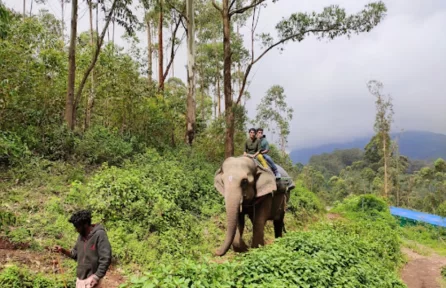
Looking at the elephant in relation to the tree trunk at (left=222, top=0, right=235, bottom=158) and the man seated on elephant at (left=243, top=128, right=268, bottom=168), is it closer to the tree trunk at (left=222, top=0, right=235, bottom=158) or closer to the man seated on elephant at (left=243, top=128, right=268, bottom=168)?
the man seated on elephant at (left=243, top=128, right=268, bottom=168)

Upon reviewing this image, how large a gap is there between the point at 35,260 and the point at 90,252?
8.29 ft

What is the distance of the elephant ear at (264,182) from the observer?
7641mm

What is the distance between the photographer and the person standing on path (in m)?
3.79

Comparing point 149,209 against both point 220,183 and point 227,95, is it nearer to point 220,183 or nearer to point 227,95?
point 220,183

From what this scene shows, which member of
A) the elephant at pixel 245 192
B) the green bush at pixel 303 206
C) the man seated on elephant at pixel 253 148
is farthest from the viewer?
the green bush at pixel 303 206

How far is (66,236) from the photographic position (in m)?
6.58

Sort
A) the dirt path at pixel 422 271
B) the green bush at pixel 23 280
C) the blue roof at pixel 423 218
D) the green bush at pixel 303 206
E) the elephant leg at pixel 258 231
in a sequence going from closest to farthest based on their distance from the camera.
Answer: the green bush at pixel 23 280 < the elephant leg at pixel 258 231 < the dirt path at pixel 422 271 < the green bush at pixel 303 206 < the blue roof at pixel 423 218

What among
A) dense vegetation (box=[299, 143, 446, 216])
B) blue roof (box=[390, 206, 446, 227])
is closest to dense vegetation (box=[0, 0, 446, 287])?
blue roof (box=[390, 206, 446, 227])

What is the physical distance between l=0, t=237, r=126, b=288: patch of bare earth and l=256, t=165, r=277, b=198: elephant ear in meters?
3.24

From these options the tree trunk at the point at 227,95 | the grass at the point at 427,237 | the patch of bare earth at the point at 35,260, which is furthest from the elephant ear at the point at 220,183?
the grass at the point at 427,237

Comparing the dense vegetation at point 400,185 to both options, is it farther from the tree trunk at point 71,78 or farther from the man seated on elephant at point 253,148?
the man seated on elephant at point 253,148

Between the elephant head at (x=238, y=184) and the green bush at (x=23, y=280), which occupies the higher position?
the elephant head at (x=238, y=184)

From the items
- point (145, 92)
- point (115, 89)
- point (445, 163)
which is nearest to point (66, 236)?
point (115, 89)

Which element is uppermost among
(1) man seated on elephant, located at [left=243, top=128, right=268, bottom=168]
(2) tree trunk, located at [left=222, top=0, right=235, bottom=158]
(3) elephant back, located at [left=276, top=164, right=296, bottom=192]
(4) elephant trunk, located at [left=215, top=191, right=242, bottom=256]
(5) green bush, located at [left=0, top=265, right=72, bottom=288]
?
(2) tree trunk, located at [left=222, top=0, right=235, bottom=158]
